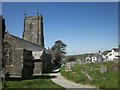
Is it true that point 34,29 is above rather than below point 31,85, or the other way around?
above

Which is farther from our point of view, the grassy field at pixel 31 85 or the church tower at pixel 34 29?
the church tower at pixel 34 29

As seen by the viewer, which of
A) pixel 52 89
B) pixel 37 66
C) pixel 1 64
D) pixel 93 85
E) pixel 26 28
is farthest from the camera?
pixel 26 28

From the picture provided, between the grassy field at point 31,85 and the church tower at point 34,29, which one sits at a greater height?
the church tower at point 34,29

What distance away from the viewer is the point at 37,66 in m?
47.8

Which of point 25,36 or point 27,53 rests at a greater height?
point 25,36

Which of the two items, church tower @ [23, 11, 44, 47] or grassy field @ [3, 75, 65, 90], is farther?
church tower @ [23, 11, 44, 47]

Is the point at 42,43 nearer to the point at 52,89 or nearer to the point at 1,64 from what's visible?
the point at 1,64

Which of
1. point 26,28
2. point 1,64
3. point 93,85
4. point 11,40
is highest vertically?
point 26,28

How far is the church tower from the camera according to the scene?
2539 inches

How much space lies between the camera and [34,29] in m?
64.4

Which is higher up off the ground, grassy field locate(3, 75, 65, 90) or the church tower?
the church tower

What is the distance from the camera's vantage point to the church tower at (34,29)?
64.5 meters

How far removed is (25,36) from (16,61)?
29575mm

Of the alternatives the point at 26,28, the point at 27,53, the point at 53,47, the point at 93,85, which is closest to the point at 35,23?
the point at 26,28
